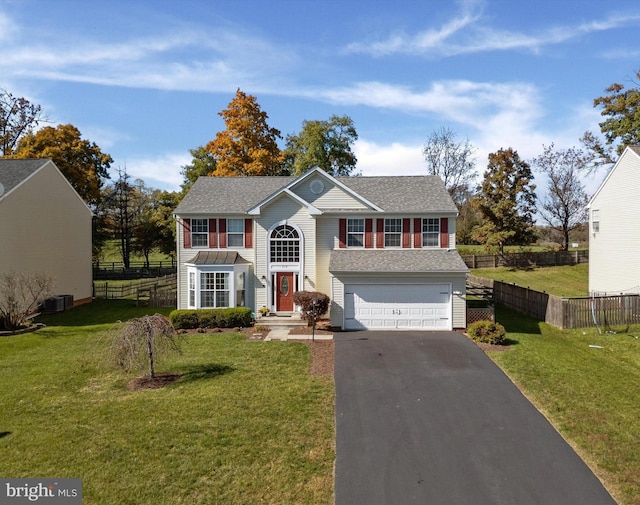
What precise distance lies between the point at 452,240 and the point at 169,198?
32.0 meters

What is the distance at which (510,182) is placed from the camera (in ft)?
135

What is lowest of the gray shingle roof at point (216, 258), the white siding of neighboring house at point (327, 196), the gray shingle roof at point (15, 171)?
the gray shingle roof at point (216, 258)

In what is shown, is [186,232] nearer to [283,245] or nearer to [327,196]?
[283,245]

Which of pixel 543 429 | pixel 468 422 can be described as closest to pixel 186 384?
pixel 468 422

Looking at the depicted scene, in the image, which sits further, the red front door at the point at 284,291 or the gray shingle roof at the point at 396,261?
the red front door at the point at 284,291

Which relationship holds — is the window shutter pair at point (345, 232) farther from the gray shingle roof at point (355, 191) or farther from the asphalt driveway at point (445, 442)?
the asphalt driveway at point (445, 442)

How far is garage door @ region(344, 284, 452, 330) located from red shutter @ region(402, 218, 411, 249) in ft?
9.23

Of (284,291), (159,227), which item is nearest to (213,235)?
(284,291)

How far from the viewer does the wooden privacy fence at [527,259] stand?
40.0 metres

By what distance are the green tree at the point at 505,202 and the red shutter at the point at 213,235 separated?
28632mm

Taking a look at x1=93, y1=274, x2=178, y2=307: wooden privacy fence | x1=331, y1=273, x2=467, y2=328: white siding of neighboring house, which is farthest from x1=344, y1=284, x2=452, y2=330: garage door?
x1=93, y1=274, x2=178, y2=307: wooden privacy fence

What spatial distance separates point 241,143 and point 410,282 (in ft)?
72.7

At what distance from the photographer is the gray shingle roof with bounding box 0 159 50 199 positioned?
22062 millimetres

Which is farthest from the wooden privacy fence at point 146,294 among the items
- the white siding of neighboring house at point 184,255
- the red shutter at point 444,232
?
the red shutter at point 444,232
